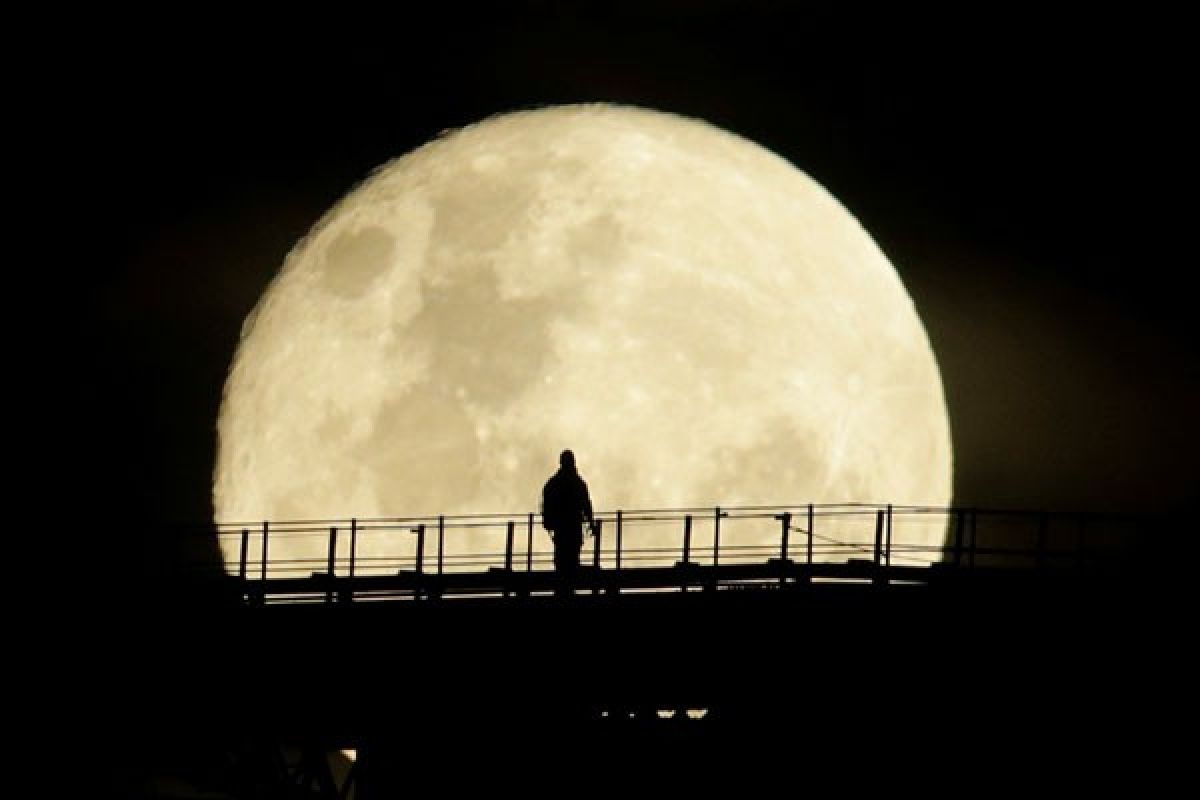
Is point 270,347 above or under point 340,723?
above

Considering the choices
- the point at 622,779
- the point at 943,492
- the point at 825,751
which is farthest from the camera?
the point at 943,492

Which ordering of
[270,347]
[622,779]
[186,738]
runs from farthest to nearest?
[270,347]
[622,779]
[186,738]

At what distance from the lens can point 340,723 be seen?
19.8 meters

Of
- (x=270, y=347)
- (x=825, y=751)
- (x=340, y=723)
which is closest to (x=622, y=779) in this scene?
(x=825, y=751)

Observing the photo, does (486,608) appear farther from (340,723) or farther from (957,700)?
(957,700)

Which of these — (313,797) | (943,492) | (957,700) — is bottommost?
(313,797)

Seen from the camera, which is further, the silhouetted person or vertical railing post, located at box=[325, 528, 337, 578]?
vertical railing post, located at box=[325, 528, 337, 578]

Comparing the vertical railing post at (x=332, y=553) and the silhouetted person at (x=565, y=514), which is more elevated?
the silhouetted person at (x=565, y=514)

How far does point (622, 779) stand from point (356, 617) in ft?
14.1

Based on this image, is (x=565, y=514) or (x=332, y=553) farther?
(x=332, y=553)

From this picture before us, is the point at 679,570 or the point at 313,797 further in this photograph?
the point at 313,797

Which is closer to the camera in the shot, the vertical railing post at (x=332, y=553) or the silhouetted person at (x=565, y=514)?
the silhouetted person at (x=565, y=514)

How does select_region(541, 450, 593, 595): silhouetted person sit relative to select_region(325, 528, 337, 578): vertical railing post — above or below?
above

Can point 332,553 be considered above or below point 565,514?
below
